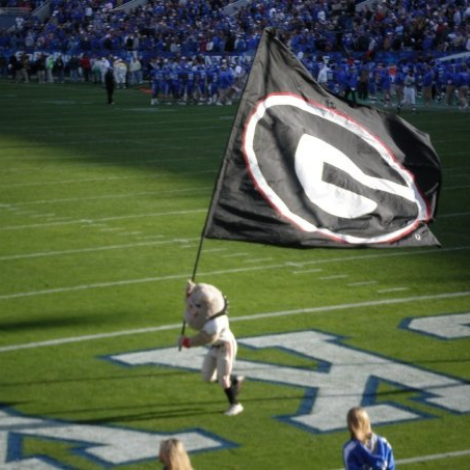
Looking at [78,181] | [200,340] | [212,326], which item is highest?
[212,326]

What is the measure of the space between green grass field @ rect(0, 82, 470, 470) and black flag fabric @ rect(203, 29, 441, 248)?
4.61 ft

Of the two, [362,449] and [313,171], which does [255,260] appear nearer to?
[313,171]

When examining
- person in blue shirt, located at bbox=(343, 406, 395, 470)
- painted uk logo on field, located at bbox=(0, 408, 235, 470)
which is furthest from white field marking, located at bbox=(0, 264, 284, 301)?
person in blue shirt, located at bbox=(343, 406, 395, 470)

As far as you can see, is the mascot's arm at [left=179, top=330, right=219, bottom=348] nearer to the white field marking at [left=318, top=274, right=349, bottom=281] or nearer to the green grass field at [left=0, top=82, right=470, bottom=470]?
the green grass field at [left=0, top=82, right=470, bottom=470]

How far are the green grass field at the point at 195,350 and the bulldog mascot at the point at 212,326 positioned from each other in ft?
1.14

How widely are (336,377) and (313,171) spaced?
204cm

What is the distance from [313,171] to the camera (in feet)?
29.1

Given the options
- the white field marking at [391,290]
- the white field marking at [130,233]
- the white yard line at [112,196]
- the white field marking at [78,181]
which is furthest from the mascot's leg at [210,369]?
the white field marking at [78,181]

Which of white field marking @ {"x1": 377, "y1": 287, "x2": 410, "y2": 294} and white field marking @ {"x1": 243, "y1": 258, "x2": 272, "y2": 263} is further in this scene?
white field marking @ {"x1": 243, "y1": 258, "x2": 272, "y2": 263}

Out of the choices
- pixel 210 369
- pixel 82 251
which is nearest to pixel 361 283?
pixel 82 251

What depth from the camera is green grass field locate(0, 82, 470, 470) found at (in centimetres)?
886

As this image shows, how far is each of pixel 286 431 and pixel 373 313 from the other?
3390 millimetres

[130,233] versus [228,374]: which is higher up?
[228,374]

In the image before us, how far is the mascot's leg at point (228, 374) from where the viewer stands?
30.3ft
